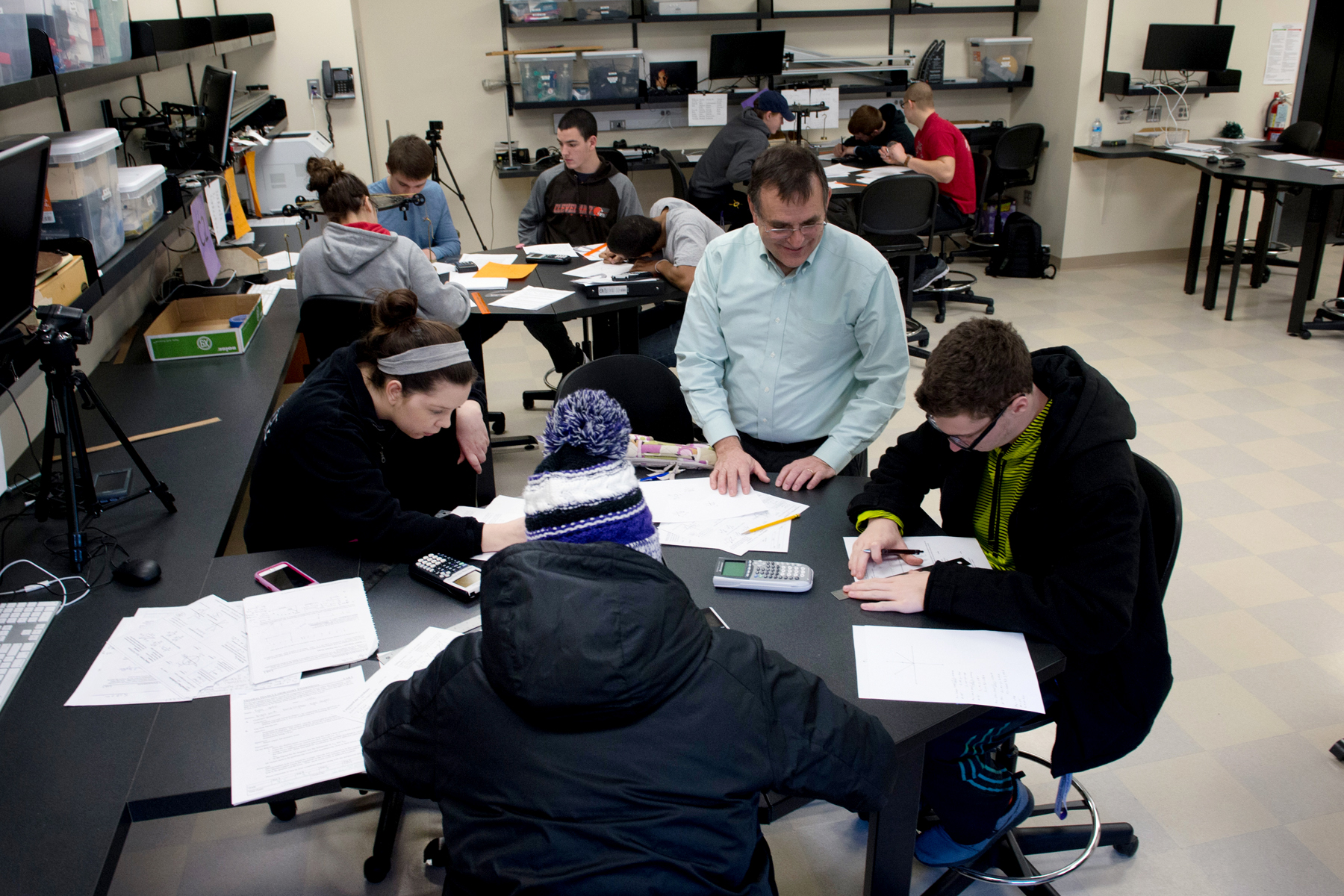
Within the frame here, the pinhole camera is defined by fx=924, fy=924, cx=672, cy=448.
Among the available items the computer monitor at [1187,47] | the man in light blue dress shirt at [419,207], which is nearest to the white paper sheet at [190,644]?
the man in light blue dress shirt at [419,207]

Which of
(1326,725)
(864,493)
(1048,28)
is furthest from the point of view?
(1048,28)

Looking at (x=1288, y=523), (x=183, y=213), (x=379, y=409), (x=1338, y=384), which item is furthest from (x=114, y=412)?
(x=1338, y=384)

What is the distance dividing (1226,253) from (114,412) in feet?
21.8

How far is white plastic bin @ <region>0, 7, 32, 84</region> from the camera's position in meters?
1.86

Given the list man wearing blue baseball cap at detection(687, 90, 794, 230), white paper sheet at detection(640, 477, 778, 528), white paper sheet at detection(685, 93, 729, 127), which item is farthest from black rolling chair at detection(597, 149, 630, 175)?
white paper sheet at detection(640, 477, 778, 528)

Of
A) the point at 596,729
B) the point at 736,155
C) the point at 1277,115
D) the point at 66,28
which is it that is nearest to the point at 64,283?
the point at 66,28

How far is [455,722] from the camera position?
105 cm

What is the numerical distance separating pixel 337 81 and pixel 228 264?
2315mm

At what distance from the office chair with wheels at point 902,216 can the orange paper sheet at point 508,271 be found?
78.6 inches

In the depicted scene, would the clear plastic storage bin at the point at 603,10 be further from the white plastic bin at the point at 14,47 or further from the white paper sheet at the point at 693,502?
the white paper sheet at the point at 693,502

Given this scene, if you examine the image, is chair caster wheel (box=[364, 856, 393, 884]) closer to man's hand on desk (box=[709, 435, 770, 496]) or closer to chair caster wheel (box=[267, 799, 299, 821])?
chair caster wheel (box=[267, 799, 299, 821])

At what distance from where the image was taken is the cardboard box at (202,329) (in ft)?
10.1

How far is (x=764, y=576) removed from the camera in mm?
1705

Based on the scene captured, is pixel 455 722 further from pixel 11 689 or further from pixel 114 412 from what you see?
pixel 114 412
